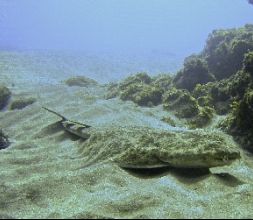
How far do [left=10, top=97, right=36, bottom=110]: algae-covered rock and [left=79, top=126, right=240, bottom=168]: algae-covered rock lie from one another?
5648 mm

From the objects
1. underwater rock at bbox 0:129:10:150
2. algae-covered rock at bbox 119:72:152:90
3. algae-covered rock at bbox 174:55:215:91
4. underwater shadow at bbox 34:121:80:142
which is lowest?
underwater rock at bbox 0:129:10:150

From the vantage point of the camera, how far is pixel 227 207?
14.3 ft

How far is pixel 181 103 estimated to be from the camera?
10.2m

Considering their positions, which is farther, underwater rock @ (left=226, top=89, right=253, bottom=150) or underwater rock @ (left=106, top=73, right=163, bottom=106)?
underwater rock @ (left=106, top=73, right=163, bottom=106)

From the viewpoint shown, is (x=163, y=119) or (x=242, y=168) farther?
(x=163, y=119)

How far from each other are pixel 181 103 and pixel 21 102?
16.3ft

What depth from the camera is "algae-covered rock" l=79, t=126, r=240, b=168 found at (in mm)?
5367

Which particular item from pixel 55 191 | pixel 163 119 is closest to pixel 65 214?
pixel 55 191

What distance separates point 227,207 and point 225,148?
1250 millimetres

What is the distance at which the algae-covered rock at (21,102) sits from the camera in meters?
11.7

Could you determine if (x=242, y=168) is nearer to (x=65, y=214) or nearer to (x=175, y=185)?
(x=175, y=185)

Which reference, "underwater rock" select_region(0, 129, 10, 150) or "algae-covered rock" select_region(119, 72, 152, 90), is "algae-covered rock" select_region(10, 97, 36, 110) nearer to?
"algae-covered rock" select_region(119, 72, 152, 90)

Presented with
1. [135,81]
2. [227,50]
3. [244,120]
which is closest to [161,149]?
[244,120]

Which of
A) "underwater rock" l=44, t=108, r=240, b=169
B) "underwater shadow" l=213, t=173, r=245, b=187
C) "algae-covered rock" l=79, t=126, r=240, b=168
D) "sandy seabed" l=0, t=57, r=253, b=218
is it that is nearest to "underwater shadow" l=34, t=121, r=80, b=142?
"sandy seabed" l=0, t=57, r=253, b=218
